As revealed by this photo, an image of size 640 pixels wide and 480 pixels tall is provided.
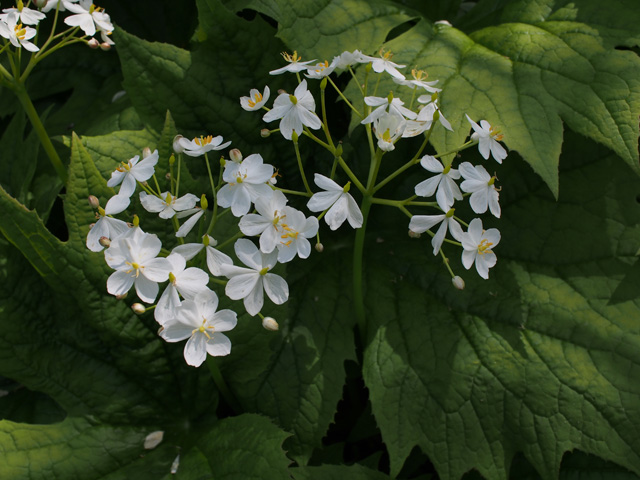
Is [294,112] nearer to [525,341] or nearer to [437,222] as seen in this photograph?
[437,222]

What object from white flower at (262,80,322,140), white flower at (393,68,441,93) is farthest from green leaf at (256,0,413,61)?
white flower at (262,80,322,140)

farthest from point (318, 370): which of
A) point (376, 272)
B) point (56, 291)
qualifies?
point (56, 291)

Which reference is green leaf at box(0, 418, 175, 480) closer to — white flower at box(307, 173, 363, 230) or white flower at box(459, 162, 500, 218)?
white flower at box(307, 173, 363, 230)

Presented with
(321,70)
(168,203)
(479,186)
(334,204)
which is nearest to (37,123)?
(168,203)

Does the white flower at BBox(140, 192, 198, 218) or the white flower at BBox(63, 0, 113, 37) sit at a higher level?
the white flower at BBox(63, 0, 113, 37)

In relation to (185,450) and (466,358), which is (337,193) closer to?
(466,358)
